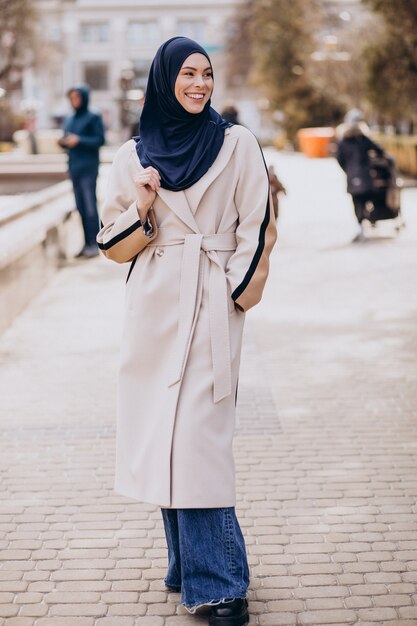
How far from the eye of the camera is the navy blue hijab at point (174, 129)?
3.40 meters

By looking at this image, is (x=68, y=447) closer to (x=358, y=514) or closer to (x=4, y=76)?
(x=358, y=514)

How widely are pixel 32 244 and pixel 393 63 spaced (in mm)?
18401

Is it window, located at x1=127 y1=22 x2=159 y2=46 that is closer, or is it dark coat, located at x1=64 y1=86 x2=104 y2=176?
dark coat, located at x1=64 y1=86 x2=104 y2=176

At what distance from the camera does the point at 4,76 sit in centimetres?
4062

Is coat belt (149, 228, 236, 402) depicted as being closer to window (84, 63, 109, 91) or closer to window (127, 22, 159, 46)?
window (127, 22, 159, 46)

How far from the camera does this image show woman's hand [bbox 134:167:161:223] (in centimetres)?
339

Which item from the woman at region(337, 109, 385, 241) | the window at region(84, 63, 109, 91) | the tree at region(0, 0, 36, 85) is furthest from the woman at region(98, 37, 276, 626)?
the window at region(84, 63, 109, 91)

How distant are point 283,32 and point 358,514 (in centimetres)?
4902

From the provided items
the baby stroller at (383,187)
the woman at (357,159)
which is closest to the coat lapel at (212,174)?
the woman at (357,159)

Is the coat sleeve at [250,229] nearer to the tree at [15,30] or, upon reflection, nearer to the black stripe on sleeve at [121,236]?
the black stripe on sleeve at [121,236]

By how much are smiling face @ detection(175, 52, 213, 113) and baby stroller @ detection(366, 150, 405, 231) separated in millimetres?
11082

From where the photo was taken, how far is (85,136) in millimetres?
12328

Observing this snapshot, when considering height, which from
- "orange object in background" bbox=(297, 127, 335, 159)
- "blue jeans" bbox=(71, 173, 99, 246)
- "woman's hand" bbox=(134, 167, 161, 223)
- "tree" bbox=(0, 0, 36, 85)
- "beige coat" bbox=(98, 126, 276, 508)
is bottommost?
"orange object in background" bbox=(297, 127, 335, 159)

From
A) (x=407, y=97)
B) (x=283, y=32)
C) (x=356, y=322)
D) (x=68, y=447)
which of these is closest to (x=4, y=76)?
(x=283, y=32)
